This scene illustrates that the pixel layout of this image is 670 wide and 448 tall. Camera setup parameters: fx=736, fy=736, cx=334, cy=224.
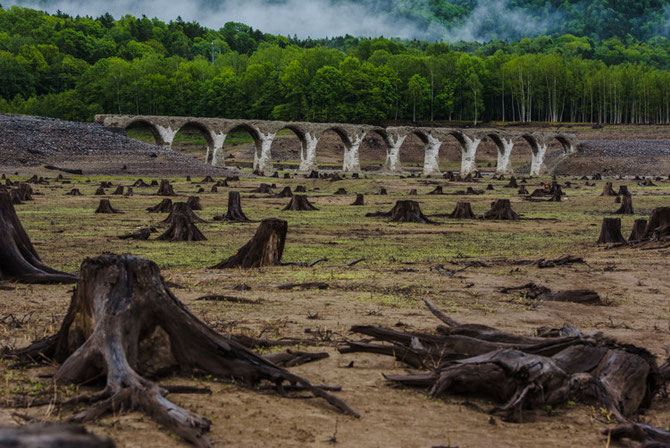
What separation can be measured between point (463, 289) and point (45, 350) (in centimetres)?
572

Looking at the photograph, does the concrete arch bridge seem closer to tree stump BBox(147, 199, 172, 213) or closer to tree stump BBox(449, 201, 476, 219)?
tree stump BBox(147, 199, 172, 213)

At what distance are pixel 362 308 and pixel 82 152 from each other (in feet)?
155

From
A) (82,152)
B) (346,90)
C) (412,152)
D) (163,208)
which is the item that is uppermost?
(346,90)

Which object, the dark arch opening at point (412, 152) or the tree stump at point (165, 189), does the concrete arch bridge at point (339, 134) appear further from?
the tree stump at point (165, 189)

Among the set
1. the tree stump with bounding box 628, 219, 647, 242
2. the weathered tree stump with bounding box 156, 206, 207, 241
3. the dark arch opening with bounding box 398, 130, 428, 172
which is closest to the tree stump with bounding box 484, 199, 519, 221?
the tree stump with bounding box 628, 219, 647, 242

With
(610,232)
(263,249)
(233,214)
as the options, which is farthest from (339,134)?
(263,249)

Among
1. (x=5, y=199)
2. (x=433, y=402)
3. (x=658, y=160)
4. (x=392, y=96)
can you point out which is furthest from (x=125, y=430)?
(x=392, y=96)

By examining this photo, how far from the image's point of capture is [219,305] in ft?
25.8

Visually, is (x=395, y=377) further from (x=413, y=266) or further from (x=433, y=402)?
(x=413, y=266)

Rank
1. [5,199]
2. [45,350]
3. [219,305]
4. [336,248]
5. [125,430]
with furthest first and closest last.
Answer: [336,248] → [5,199] → [219,305] → [45,350] → [125,430]

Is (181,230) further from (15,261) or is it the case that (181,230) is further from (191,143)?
(191,143)

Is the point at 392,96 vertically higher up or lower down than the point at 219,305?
higher up

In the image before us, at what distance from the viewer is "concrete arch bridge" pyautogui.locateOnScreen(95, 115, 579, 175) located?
2383 inches

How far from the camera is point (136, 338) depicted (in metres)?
4.84
